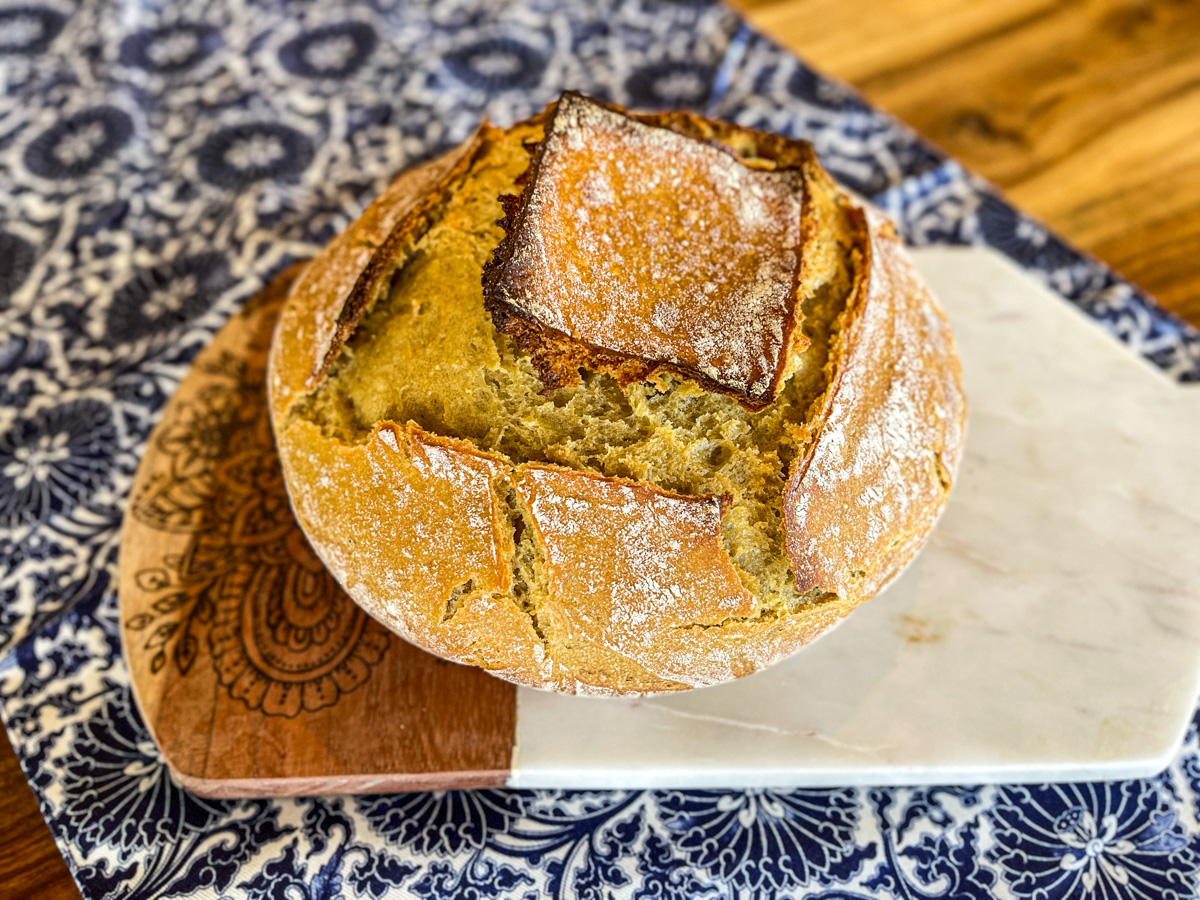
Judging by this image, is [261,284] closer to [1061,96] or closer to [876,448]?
[876,448]

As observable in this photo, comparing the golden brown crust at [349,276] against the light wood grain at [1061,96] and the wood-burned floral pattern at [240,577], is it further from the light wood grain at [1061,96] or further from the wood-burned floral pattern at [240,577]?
the light wood grain at [1061,96]

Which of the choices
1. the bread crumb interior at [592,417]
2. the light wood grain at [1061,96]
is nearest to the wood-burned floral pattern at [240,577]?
the bread crumb interior at [592,417]

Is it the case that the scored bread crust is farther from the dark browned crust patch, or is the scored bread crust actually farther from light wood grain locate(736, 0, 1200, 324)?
light wood grain locate(736, 0, 1200, 324)

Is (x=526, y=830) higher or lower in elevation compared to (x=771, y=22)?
lower

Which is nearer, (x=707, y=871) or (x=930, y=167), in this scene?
(x=707, y=871)

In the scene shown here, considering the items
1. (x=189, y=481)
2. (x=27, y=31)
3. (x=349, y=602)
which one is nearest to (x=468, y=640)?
(x=349, y=602)

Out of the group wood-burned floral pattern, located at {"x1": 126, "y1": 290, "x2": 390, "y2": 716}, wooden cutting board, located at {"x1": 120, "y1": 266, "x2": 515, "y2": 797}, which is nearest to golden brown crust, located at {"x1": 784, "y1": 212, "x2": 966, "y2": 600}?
wooden cutting board, located at {"x1": 120, "y1": 266, "x2": 515, "y2": 797}

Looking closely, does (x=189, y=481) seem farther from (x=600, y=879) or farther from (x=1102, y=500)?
(x=1102, y=500)
